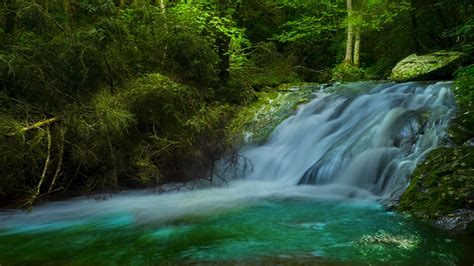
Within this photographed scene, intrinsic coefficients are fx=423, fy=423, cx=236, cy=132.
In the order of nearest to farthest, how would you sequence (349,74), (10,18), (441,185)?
(441,185), (10,18), (349,74)

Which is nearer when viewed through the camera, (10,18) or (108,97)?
(108,97)

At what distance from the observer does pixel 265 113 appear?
10148mm

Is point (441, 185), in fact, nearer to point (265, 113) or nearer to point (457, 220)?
point (457, 220)

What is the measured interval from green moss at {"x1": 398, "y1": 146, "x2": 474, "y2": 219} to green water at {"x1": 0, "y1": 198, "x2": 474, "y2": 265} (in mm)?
306

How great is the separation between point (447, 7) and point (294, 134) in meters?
6.40

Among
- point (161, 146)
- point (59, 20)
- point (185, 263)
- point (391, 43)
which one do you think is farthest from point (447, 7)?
point (185, 263)

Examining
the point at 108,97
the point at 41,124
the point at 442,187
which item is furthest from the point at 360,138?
the point at 41,124

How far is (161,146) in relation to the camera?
292 inches

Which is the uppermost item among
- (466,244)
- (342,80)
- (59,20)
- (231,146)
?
(59,20)

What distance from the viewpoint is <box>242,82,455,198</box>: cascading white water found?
677 centimetres

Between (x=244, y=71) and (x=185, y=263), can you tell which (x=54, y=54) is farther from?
(x=244, y=71)

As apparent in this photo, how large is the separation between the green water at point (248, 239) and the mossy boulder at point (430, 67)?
19.6ft

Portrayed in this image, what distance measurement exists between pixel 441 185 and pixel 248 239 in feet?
8.30

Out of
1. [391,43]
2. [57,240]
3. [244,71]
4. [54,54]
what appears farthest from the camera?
[391,43]
